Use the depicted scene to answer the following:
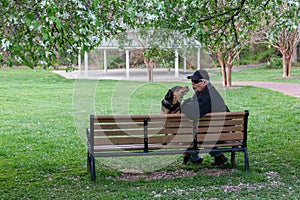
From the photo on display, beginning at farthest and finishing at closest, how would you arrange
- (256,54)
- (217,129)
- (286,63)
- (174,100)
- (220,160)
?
(256,54) → (286,63) → (220,160) → (174,100) → (217,129)

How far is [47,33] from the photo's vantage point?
4246mm

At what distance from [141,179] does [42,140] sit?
388 centimetres

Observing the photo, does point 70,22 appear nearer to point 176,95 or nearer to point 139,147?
point 139,147

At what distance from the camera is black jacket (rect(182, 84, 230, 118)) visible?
607 centimetres

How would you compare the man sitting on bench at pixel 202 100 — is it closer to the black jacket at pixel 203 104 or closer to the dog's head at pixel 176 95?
the black jacket at pixel 203 104

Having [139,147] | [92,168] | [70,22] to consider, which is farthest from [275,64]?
[70,22]

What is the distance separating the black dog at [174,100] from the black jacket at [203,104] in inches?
7.5

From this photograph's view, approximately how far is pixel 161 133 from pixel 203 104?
2.34 ft

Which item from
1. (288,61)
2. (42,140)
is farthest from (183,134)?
(288,61)

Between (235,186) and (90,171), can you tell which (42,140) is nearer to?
(90,171)

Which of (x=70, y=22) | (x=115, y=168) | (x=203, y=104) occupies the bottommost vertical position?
(x=115, y=168)

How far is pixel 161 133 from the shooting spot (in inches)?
241

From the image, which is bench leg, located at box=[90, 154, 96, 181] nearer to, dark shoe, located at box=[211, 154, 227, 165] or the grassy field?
the grassy field

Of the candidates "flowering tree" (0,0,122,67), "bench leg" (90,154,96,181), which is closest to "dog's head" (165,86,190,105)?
"bench leg" (90,154,96,181)
